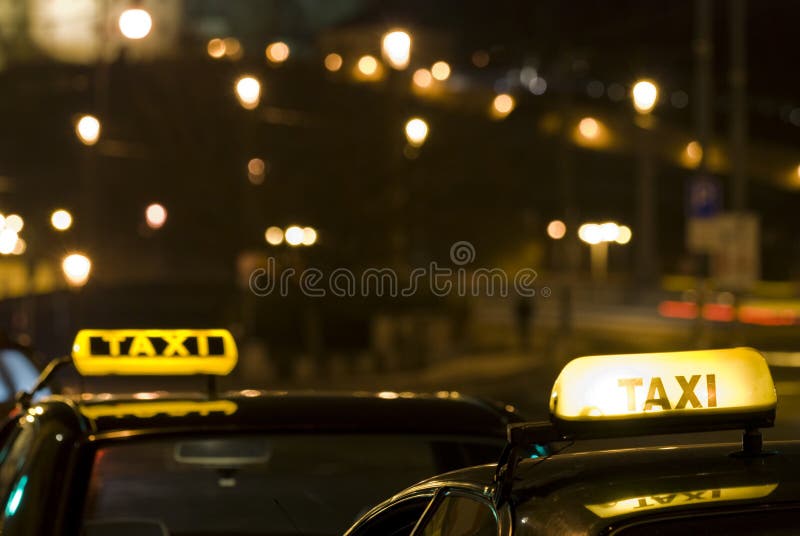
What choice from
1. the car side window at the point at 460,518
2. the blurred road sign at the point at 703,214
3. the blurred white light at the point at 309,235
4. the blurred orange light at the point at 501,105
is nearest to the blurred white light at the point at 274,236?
the blurred white light at the point at 309,235

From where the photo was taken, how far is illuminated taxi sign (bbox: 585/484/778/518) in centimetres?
233

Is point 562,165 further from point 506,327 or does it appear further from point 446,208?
point 506,327

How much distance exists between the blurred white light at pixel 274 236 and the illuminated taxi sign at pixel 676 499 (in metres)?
28.7

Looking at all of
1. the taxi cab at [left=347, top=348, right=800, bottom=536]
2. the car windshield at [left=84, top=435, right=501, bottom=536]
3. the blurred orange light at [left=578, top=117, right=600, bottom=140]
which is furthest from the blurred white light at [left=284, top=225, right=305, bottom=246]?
the blurred orange light at [left=578, top=117, right=600, bottom=140]

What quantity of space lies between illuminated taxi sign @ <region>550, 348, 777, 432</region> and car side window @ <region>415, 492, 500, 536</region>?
0.88 ft

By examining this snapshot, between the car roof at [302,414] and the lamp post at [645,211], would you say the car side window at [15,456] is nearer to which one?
the car roof at [302,414]

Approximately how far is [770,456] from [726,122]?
10107cm

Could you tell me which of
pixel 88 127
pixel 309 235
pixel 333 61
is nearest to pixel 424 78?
pixel 333 61

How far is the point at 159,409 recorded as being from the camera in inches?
166

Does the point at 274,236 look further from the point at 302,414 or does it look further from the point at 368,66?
the point at 368,66

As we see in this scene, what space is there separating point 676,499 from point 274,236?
1300 inches

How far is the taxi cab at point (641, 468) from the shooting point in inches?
92.7

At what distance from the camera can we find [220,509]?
8180mm

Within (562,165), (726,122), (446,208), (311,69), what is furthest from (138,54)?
(726,122)
